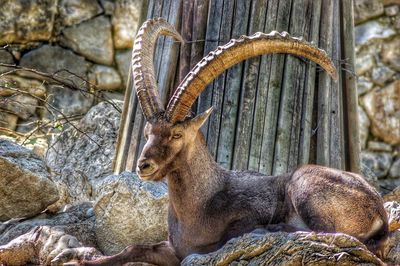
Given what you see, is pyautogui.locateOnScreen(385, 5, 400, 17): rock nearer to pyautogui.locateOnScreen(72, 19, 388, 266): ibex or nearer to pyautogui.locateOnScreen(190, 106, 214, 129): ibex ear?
→ pyautogui.locateOnScreen(72, 19, 388, 266): ibex

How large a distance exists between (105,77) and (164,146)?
9.97m

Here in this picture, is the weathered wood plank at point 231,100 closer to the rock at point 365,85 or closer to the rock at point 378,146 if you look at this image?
the rock at point 378,146

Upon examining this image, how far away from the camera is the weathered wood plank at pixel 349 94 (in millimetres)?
8609

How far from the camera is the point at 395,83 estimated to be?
16500 mm

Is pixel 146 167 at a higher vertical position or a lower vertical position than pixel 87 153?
lower

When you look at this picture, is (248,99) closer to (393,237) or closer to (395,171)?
(393,237)

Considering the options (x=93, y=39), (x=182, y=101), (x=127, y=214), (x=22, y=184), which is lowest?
(x=127, y=214)

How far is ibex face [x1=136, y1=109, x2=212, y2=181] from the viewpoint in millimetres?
6383

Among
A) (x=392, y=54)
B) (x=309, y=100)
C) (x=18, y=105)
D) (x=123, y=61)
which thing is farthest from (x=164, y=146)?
(x=392, y=54)

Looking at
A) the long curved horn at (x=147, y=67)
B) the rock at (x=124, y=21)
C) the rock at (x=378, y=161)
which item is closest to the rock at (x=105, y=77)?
the rock at (x=124, y=21)

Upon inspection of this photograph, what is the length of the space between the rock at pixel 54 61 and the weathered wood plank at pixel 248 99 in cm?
795

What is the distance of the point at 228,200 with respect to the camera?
22.6 ft

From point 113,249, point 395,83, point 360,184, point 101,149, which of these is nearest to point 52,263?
point 113,249

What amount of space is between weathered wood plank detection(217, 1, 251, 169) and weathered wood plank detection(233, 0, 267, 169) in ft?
0.16
